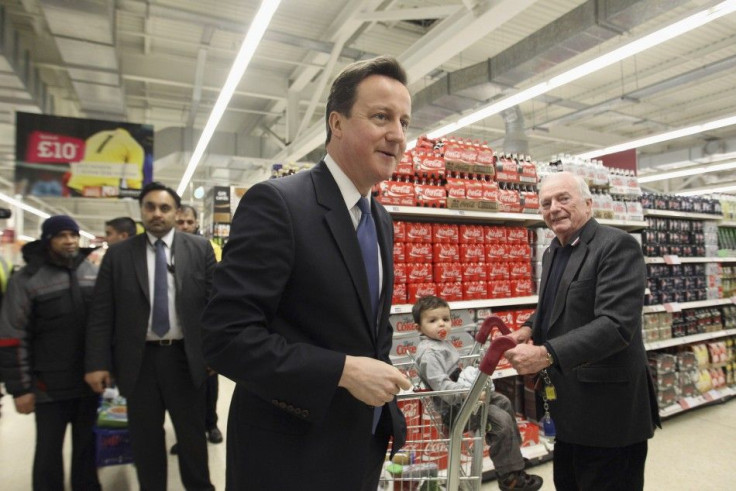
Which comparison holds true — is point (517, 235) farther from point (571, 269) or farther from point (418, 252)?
point (571, 269)

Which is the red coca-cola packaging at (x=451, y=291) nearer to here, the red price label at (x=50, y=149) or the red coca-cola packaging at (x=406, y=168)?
the red coca-cola packaging at (x=406, y=168)

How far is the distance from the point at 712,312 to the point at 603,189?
259 centimetres

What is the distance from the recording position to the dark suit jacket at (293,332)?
966 mm

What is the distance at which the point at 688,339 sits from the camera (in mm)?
5023

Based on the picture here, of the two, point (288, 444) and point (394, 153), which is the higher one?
point (394, 153)

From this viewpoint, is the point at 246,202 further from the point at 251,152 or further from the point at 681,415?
the point at 251,152

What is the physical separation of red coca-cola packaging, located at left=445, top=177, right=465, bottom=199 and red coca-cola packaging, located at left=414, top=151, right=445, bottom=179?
0.28 feet

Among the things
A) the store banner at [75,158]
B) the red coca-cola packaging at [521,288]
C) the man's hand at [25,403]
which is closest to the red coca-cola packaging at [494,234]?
the red coca-cola packaging at [521,288]

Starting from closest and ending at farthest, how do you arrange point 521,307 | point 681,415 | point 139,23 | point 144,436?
point 144,436 < point 521,307 < point 681,415 < point 139,23

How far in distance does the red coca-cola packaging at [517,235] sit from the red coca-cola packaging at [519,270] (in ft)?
0.64

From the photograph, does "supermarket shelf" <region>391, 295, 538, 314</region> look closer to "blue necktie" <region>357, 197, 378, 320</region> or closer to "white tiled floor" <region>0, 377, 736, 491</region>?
"white tiled floor" <region>0, 377, 736, 491</region>

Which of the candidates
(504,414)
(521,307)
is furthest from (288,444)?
(521,307)

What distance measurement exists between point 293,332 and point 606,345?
1462 mm

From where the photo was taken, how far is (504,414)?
2615 mm
